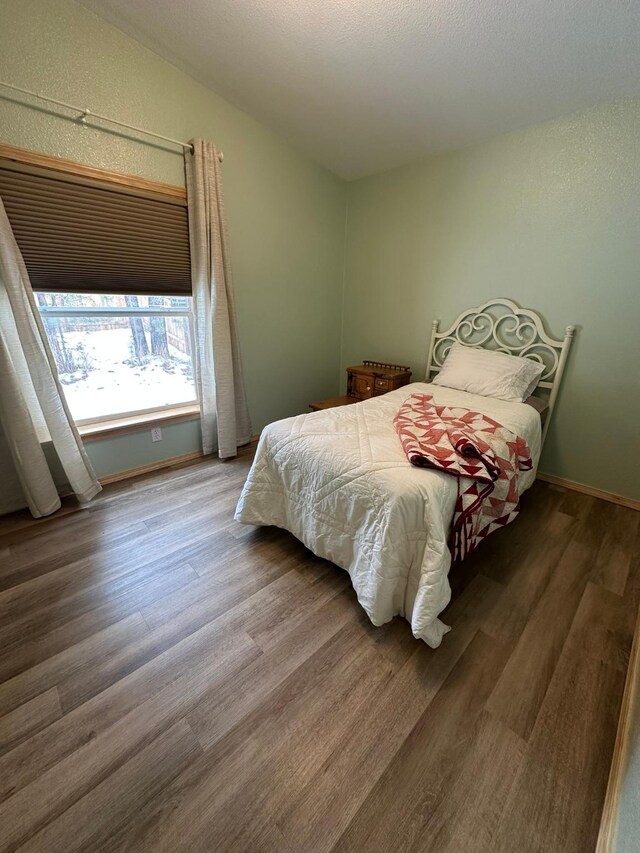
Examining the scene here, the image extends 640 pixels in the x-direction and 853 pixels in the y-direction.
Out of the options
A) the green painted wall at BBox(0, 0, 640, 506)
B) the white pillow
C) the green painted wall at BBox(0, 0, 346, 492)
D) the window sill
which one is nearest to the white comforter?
the white pillow

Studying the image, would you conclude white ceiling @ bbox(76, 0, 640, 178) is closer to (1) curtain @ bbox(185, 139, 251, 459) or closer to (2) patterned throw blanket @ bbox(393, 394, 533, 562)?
(1) curtain @ bbox(185, 139, 251, 459)

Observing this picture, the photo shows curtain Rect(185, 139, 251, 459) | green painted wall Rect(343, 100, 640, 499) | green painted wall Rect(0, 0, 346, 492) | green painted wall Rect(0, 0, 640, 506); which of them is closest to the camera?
green painted wall Rect(0, 0, 346, 492)

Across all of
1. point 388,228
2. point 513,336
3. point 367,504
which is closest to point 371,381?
point 513,336

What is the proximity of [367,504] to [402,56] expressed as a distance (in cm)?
228

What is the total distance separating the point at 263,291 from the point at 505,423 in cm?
211

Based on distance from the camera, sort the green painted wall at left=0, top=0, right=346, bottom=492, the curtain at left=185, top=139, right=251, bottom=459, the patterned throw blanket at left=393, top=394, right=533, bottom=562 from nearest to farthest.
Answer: the patterned throw blanket at left=393, top=394, right=533, bottom=562, the green painted wall at left=0, top=0, right=346, bottom=492, the curtain at left=185, top=139, right=251, bottom=459

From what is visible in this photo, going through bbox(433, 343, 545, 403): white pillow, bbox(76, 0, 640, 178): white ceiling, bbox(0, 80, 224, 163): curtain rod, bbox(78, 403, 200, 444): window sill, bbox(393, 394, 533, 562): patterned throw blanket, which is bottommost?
bbox(78, 403, 200, 444): window sill

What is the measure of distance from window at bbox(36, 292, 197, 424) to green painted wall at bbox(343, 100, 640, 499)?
2076 mm

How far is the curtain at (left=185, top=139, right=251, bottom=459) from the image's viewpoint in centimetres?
217

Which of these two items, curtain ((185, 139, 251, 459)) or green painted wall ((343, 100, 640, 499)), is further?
curtain ((185, 139, 251, 459))

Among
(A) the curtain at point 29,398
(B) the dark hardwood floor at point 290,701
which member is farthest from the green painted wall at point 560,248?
(A) the curtain at point 29,398

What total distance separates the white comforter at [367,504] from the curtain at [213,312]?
1.00 metres

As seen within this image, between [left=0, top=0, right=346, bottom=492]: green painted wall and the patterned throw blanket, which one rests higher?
[left=0, top=0, right=346, bottom=492]: green painted wall

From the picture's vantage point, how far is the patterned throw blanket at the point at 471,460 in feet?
4.41
